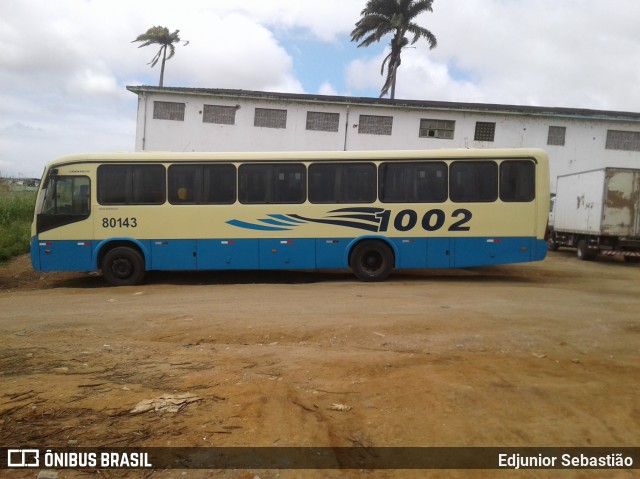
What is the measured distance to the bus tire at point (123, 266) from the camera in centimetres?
1131

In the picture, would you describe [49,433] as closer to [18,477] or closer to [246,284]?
[18,477]

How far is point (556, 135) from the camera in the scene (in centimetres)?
2338

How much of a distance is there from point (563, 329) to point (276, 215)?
6736 millimetres

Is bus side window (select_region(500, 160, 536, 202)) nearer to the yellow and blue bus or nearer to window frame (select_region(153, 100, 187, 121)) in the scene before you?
the yellow and blue bus

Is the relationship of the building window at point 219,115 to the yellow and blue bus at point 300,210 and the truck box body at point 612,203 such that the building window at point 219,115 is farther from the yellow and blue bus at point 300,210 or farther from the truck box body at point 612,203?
the truck box body at point 612,203

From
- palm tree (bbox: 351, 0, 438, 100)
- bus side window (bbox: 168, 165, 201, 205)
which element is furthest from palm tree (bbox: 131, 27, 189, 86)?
bus side window (bbox: 168, 165, 201, 205)

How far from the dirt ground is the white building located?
49.2ft

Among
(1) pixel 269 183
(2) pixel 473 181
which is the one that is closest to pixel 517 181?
(2) pixel 473 181

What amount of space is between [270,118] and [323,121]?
253 cm

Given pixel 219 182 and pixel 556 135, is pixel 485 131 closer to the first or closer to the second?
pixel 556 135

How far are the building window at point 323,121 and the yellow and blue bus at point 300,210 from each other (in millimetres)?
12192

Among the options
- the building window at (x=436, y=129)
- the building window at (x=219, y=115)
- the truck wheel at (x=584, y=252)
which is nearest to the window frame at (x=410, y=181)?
the truck wheel at (x=584, y=252)

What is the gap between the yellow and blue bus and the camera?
11.2m

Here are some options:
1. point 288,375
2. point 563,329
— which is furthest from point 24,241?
point 563,329
